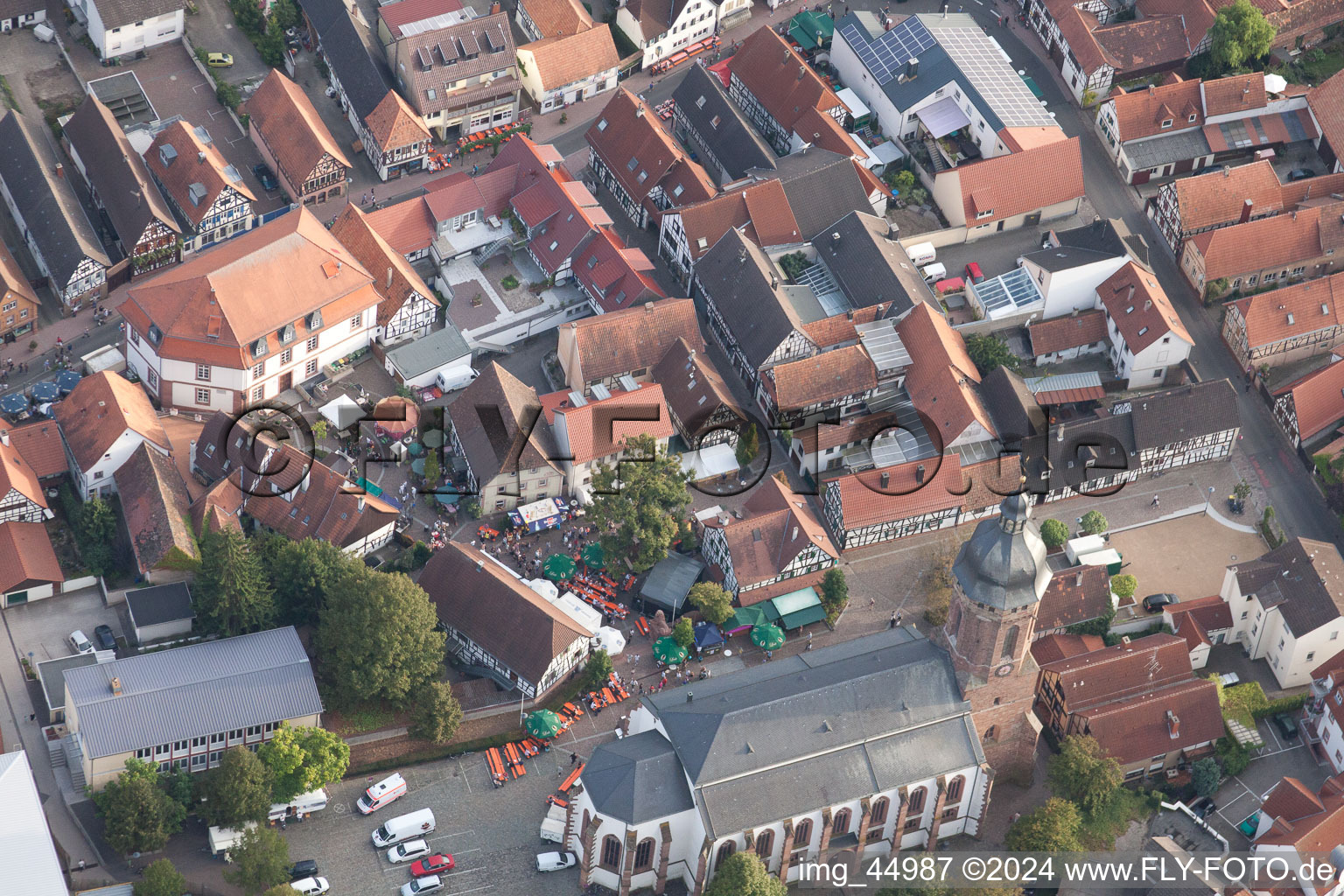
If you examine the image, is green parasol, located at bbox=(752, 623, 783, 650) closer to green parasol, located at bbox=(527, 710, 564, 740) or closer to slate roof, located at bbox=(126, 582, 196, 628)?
green parasol, located at bbox=(527, 710, 564, 740)

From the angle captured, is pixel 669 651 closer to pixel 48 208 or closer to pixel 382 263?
pixel 382 263

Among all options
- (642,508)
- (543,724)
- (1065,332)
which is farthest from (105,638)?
(1065,332)

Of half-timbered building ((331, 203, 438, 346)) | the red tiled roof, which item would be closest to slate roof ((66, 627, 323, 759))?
half-timbered building ((331, 203, 438, 346))

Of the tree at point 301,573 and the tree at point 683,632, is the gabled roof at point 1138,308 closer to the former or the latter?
the tree at point 683,632

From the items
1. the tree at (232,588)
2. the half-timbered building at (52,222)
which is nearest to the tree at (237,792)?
the tree at (232,588)

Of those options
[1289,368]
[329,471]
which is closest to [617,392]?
[329,471]
